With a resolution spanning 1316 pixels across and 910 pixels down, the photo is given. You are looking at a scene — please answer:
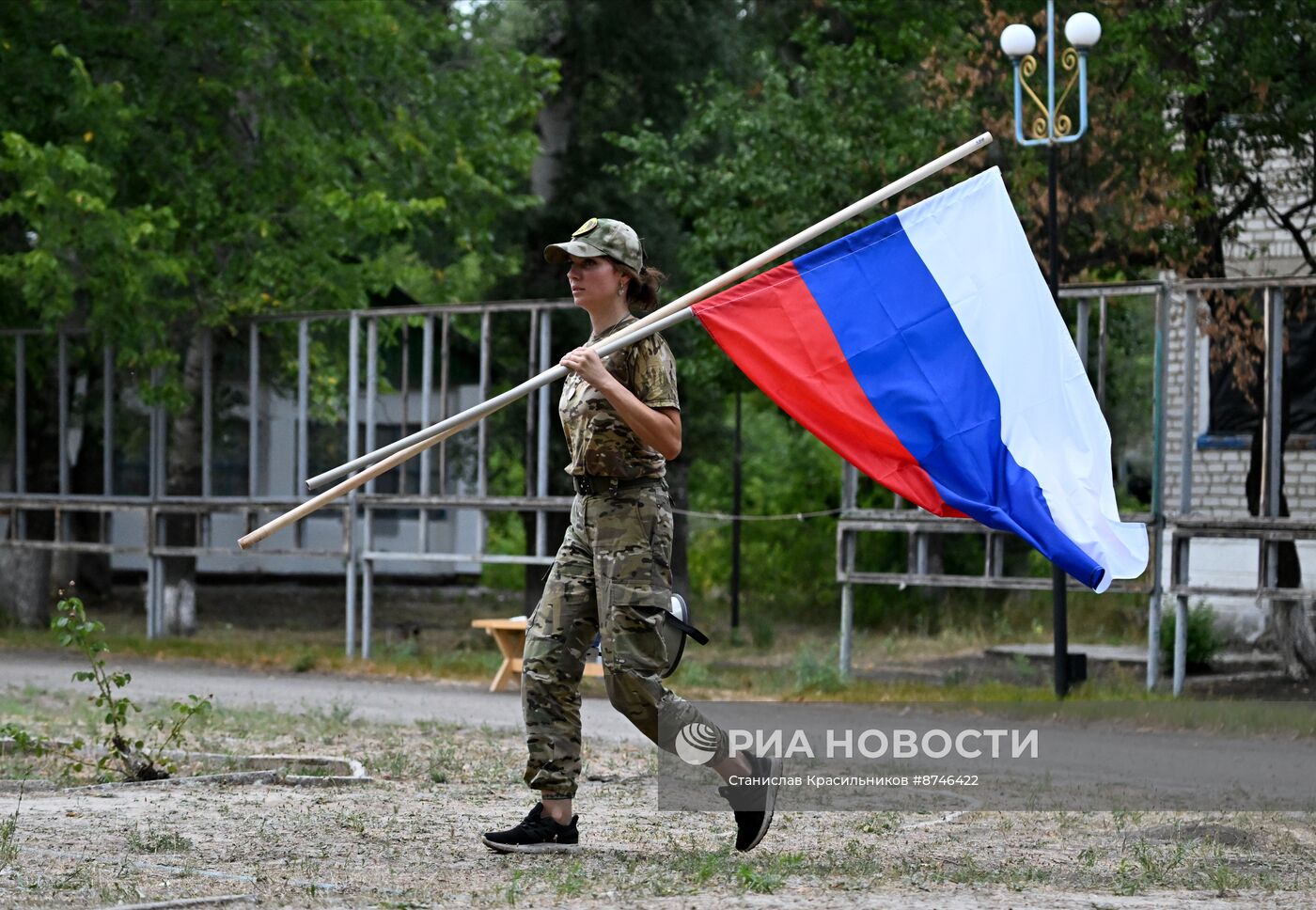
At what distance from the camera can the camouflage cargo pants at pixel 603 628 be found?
6.44 meters

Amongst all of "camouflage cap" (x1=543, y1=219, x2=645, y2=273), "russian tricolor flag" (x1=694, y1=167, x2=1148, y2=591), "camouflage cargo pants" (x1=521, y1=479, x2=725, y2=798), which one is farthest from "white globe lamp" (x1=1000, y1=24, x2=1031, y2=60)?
"camouflage cargo pants" (x1=521, y1=479, x2=725, y2=798)

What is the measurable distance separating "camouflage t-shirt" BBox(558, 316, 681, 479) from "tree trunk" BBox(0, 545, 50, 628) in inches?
609

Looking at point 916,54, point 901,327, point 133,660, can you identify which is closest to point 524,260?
point 916,54

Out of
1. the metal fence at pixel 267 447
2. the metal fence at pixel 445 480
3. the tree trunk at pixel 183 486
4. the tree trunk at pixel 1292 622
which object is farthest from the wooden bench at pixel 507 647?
the tree trunk at pixel 1292 622

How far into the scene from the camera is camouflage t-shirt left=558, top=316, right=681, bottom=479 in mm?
6480

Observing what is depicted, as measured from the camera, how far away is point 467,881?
5.99 metres

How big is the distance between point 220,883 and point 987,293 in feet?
11.8

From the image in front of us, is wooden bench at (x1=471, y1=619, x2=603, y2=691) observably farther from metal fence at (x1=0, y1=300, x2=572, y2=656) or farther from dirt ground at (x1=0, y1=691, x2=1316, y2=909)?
dirt ground at (x1=0, y1=691, x2=1316, y2=909)

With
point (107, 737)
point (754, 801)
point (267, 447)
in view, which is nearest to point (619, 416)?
point (754, 801)

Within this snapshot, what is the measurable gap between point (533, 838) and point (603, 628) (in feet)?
2.58

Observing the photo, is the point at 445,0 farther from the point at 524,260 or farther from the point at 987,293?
the point at 987,293

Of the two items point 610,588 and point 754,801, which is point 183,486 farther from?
point 754,801

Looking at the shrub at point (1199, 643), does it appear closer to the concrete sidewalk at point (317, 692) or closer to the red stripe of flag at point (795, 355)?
the concrete sidewalk at point (317, 692)

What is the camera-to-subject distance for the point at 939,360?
23.9 feet
